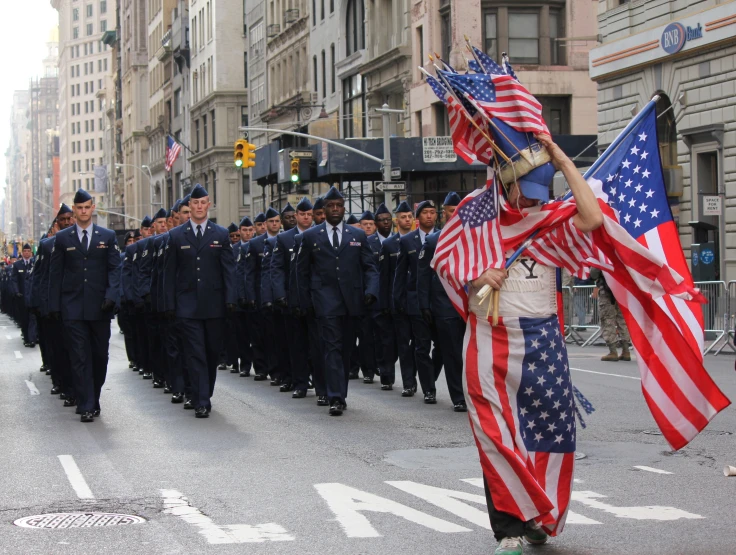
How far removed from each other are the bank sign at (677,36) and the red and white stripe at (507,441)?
88.7 ft

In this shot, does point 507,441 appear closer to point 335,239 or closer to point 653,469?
point 653,469

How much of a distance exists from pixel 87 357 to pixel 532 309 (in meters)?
7.82

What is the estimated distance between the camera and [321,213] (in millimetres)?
16109

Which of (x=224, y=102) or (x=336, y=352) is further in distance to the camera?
(x=224, y=102)

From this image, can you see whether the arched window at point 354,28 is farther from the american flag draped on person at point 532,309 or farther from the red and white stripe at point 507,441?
the red and white stripe at point 507,441

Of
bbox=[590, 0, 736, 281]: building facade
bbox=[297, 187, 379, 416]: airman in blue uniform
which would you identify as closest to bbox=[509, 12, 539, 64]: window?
bbox=[590, 0, 736, 281]: building facade

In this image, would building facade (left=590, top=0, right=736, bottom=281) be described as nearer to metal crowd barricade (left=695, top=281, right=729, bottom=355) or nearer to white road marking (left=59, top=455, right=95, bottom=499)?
metal crowd barricade (left=695, top=281, right=729, bottom=355)

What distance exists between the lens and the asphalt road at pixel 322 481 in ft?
24.0

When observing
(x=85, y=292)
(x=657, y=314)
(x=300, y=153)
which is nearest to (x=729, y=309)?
(x=85, y=292)

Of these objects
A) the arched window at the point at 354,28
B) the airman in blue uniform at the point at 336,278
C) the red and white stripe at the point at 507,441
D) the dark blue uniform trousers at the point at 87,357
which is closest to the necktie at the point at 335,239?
the airman in blue uniform at the point at 336,278

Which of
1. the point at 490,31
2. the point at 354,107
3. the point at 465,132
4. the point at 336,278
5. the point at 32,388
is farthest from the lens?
the point at 354,107

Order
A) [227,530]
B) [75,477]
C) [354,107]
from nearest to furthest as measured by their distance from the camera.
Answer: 1. [227,530]
2. [75,477]
3. [354,107]

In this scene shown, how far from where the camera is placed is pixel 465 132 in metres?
7.34

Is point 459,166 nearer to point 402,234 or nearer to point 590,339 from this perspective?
point 590,339
